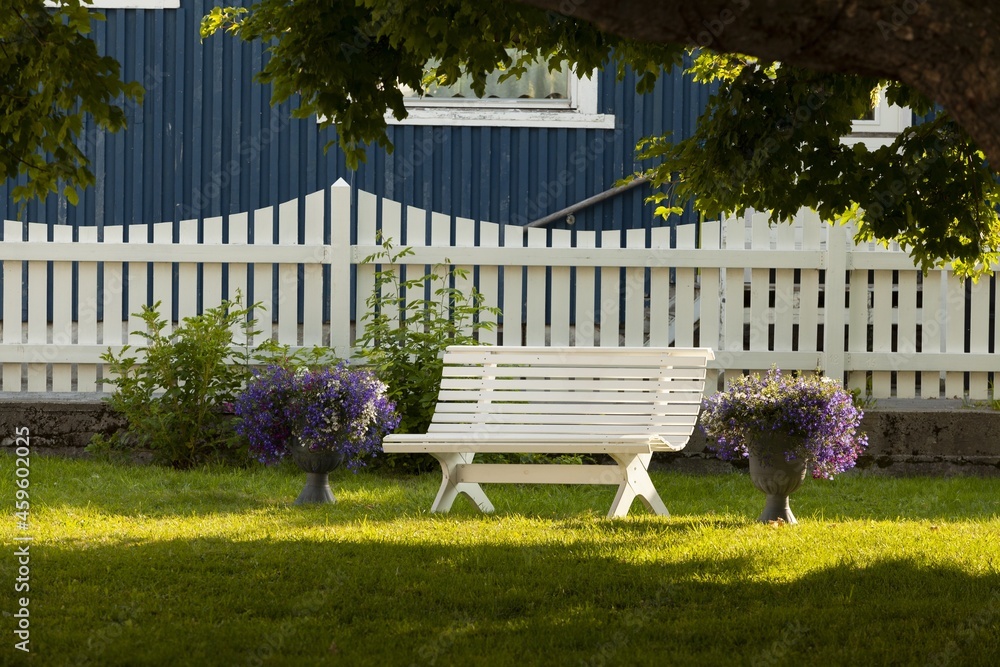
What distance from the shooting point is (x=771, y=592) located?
4324 millimetres

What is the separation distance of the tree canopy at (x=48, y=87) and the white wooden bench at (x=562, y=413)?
7.53ft

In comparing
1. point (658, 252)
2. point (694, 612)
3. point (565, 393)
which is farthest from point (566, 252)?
point (694, 612)

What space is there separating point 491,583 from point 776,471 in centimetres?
205

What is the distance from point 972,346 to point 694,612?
506cm

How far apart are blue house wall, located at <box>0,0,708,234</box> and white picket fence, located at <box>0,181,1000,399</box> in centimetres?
162

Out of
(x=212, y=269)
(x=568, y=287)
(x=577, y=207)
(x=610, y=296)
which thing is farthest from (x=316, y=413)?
(x=577, y=207)

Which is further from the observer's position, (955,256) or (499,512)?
(499,512)

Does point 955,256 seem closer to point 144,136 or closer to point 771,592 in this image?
point 771,592

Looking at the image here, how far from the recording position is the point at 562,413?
6.66 m

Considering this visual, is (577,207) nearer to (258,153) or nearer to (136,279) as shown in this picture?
(258,153)

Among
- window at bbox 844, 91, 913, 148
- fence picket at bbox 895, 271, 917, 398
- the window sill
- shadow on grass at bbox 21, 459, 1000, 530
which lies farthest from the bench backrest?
window at bbox 844, 91, 913, 148

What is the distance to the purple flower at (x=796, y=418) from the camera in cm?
580

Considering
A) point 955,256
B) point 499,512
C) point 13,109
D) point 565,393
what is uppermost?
point 13,109

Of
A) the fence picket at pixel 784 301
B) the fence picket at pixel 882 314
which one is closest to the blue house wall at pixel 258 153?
the fence picket at pixel 784 301
